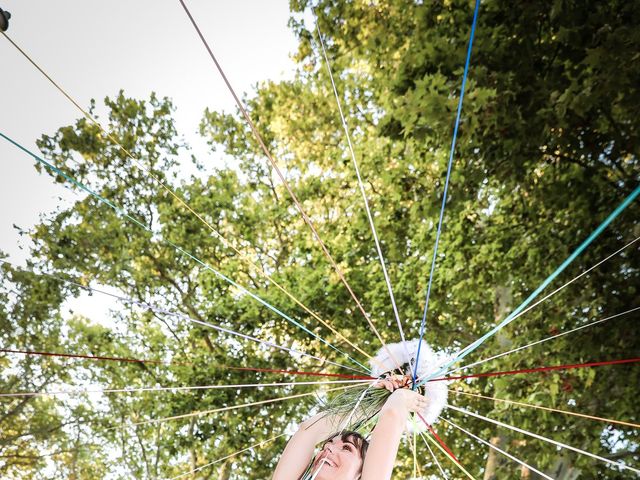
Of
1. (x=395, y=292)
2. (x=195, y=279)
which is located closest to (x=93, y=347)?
(x=195, y=279)

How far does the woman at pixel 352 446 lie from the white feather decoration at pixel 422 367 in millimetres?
135

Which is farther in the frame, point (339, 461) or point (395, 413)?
point (339, 461)

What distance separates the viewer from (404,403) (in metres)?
1.88

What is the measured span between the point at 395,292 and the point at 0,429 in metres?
10.7

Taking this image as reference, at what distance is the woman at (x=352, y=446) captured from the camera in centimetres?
179

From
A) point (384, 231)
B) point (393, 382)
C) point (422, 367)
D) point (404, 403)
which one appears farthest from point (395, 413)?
point (384, 231)

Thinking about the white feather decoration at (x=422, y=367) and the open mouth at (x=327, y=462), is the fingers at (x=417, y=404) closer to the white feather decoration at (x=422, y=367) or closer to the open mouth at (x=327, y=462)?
the white feather decoration at (x=422, y=367)

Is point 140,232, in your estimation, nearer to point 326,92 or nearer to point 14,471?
point 326,92

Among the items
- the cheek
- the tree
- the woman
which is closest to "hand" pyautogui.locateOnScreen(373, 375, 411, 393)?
the woman

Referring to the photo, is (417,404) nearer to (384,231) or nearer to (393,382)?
(393,382)

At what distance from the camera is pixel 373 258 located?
8.15m

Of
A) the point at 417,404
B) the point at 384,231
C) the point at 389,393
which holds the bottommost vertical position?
the point at 417,404

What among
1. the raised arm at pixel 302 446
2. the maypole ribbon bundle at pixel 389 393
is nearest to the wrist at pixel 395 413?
the maypole ribbon bundle at pixel 389 393

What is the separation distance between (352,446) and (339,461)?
3.3 inches
